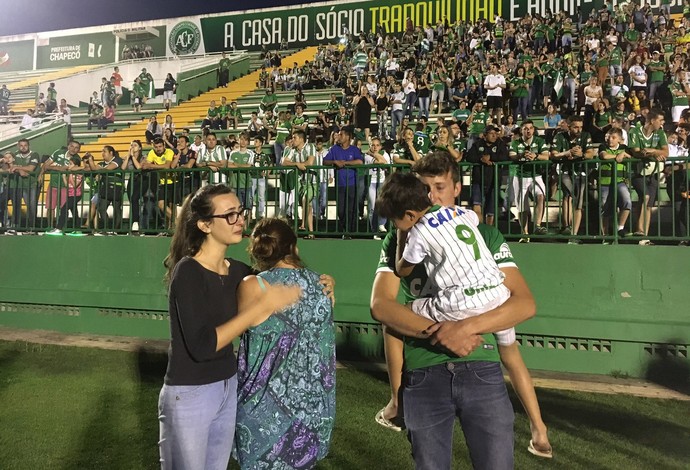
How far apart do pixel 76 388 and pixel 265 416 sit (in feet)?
15.4

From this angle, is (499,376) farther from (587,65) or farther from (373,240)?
(587,65)

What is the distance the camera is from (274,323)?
225 cm

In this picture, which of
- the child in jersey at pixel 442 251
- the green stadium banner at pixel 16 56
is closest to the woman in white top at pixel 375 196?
the child in jersey at pixel 442 251

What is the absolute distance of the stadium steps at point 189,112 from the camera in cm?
1394

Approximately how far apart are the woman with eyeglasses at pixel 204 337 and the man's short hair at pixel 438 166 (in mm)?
846

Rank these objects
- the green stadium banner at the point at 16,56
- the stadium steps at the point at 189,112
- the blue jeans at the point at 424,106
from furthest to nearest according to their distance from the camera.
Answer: the green stadium banner at the point at 16,56 → the stadium steps at the point at 189,112 → the blue jeans at the point at 424,106

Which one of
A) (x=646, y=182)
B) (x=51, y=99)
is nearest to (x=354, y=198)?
(x=646, y=182)

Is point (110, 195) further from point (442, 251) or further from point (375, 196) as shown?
point (442, 251)

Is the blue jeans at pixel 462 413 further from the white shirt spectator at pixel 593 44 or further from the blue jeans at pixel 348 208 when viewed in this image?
the white shirt spectator at pixel 593 44

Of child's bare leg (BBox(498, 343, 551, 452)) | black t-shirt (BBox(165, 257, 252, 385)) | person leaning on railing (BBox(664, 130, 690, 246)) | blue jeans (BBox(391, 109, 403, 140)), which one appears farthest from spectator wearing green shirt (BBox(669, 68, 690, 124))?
black t-shirt (BBox(165, 257, 252, 385))

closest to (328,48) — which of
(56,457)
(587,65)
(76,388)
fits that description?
(587,65)

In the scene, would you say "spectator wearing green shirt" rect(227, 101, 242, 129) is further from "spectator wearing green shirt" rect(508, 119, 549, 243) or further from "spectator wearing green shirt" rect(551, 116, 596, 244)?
"spectator wearing green shirt" rect(551, 116, 596, 244)

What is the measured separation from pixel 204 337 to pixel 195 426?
0.36m

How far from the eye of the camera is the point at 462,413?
2.16 m
